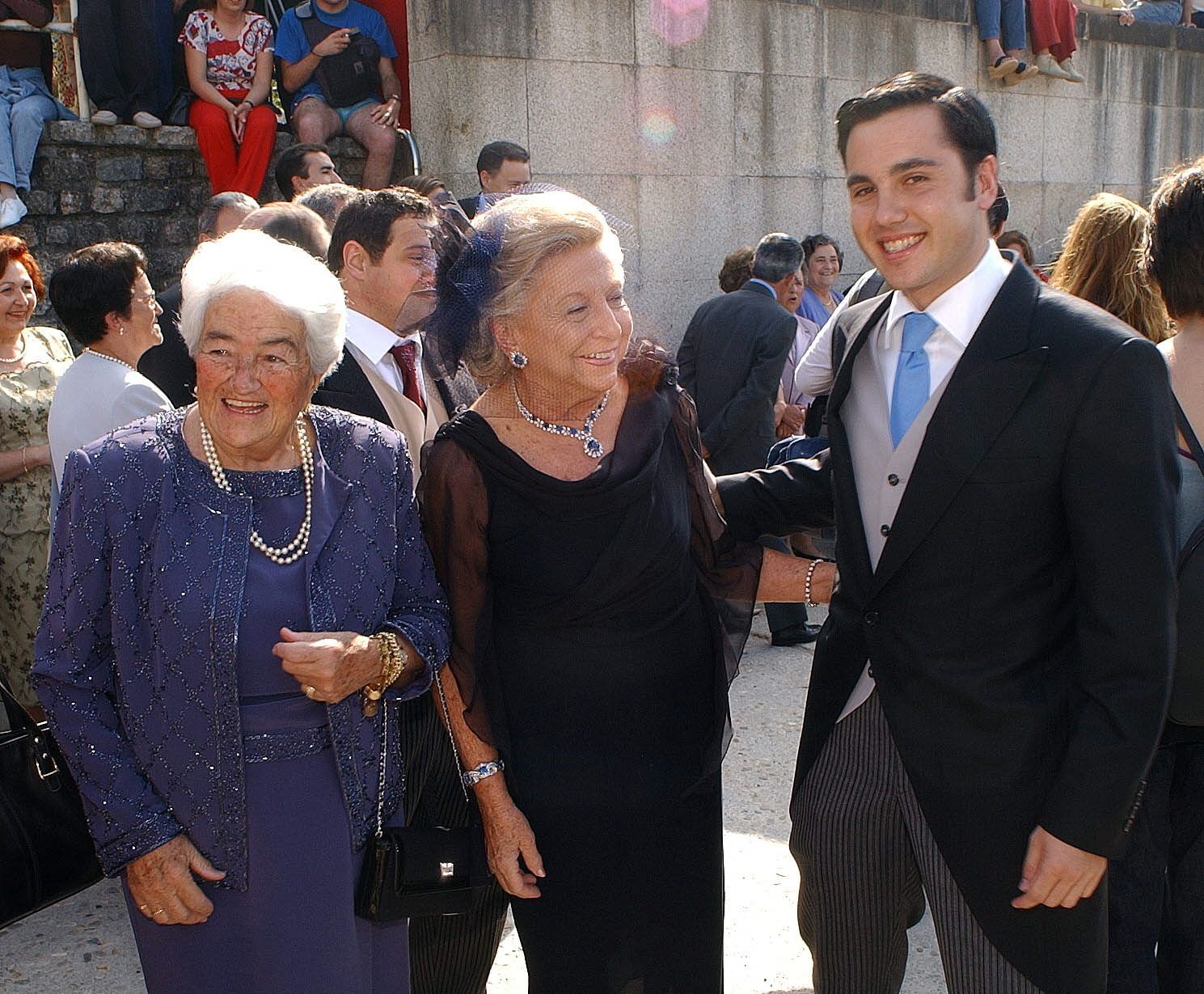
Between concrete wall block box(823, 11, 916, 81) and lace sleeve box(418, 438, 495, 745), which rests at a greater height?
concrete wall block box(823, 11, 916, 81)

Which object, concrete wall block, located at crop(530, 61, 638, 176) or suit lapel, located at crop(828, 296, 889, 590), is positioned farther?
concrete wall block, located at crop(530, 61, 638, 176)

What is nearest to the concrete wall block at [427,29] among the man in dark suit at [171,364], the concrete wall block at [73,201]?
the concrete wall block at [73,201]

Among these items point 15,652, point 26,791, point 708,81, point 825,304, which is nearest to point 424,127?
point 708,81

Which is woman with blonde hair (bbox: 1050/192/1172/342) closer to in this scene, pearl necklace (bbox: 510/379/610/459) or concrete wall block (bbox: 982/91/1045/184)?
pearl necklace (bbox: 510/379/610/459)

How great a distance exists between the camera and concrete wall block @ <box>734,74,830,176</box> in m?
8.28

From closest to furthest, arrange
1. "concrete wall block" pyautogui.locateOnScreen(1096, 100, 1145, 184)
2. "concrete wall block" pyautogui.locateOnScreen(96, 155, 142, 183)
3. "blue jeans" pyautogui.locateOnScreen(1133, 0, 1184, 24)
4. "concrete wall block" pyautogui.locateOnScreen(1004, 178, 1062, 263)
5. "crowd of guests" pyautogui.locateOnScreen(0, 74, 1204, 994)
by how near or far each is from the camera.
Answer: "crowd of guests" pyautogui.locateOnScreen(0, 74, 1204, 994) → "concrete wall block" pyautogui.locateOnScreen(96, 155, 142, 183) → "concrete wall block" pyautogui.locateOnScreen(1004, 178, 1062, 263) → "concrete wall block" pyautogui.locateOnScreen(1096, 100, 1145, 184) → "blue jeans" pyautogui.locateOnScreen(1133, 0, 1184, 24)

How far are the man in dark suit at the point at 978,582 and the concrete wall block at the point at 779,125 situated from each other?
6.32 m

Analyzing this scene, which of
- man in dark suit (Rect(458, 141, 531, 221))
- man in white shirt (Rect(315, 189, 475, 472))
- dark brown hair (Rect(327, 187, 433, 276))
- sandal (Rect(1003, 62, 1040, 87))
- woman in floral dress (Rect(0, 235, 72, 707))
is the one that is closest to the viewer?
man in white shirt (Rect(315, 189, 475, 472))

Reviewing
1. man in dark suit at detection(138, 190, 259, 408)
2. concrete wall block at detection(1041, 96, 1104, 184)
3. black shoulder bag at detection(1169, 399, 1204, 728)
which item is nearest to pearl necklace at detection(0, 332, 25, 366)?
man in dark suit at detection(138, 190, 259, 408)

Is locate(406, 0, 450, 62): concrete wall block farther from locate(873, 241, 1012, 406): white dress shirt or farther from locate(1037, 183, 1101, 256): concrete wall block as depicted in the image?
locate(1037, 183, 1101, 256): concrete wall block

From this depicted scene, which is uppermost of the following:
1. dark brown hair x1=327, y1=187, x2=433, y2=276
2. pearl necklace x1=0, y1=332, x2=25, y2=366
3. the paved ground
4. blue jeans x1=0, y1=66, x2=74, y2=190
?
blue jeans x1=0, y1=66, x2=74, y2=190

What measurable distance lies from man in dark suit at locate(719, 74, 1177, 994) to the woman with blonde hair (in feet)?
3.53

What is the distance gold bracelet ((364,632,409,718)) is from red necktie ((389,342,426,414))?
1091 mm

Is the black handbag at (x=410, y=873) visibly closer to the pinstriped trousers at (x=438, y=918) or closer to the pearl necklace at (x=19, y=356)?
the pinstriped trousers at (x=438, y=918)
